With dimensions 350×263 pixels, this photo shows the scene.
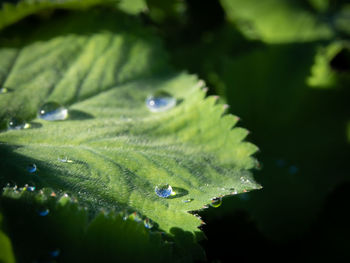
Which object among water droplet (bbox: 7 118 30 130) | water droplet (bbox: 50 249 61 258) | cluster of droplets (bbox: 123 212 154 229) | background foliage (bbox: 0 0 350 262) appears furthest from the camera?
background foliage (bbox: 0 0 350 262)

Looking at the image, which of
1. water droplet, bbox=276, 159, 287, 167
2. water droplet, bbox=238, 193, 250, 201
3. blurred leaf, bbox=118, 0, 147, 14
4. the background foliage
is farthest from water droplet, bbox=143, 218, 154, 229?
blurred leaf, bbox=118, 0, 147, 14

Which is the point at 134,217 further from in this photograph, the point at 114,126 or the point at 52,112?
the point at 52,112

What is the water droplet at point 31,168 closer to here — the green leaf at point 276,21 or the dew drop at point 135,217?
the dew drop at point 135,217

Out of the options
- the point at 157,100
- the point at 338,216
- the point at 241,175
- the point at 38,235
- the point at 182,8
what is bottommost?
the point at 38,235

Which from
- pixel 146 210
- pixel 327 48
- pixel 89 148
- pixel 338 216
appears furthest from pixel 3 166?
pixel 327 48

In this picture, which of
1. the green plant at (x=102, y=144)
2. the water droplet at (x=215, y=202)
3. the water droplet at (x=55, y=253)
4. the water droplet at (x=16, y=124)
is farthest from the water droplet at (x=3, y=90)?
the water droplet at (x=215, y=202)

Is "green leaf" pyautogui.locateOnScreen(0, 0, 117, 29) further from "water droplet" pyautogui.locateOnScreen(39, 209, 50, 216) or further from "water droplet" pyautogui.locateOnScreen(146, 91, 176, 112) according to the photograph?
"water droplet" pyautogui.locateOnScreen(39, 209, 50, 216)

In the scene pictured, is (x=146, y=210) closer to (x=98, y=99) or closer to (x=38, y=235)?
(x=38, y=235)
